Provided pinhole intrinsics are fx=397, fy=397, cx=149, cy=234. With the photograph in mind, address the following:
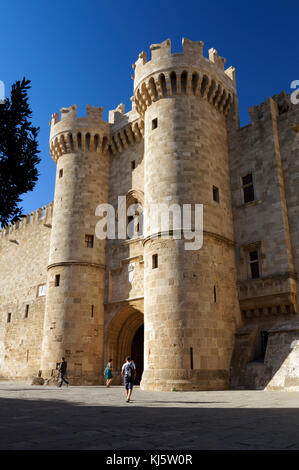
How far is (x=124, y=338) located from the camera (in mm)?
20141

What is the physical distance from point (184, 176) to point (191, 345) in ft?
22.4

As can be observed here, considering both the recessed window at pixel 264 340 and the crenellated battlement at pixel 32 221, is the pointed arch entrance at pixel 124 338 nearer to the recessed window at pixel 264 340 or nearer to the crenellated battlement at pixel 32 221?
the recessed window at pixel 264 340

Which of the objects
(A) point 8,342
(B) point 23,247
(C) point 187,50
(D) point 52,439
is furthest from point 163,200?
(A) point 8,342

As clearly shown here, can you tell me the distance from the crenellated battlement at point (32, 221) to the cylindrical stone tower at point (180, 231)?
10.4m

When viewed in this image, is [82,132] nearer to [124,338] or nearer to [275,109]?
[275,109]

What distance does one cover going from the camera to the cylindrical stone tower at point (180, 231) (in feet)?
47.4

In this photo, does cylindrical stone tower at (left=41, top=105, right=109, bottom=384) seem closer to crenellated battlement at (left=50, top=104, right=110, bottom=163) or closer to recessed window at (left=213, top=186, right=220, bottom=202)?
crenellated battlement at (left=50, top=104, right=110, bottom=163)

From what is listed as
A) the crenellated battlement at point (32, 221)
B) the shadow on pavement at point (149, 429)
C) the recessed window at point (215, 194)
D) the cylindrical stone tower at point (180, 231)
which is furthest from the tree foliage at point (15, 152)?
the crenellated battlement at point (32, 221)

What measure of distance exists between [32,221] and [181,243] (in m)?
16.6

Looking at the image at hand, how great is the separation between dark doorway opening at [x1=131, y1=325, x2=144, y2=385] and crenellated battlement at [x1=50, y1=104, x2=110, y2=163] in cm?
1052

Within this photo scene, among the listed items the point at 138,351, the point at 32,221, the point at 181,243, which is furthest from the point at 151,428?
the point at 32,221

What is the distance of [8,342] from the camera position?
2775 centimetres

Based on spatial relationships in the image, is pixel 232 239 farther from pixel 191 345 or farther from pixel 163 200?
pixel 191 345

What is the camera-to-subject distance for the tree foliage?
862cm
